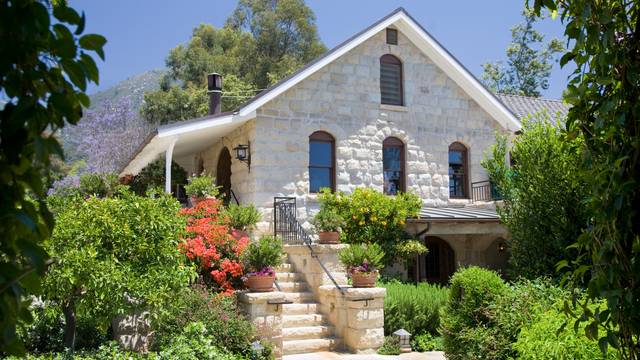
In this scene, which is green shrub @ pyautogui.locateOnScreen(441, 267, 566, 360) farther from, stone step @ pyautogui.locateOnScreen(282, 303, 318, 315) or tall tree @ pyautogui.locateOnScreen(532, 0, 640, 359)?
tall tree @ pyautogui.locateOnScreen(532, 0, 640, 359)

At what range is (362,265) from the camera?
11.7 meters

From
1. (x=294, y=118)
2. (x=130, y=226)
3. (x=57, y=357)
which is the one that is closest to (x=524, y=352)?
(x=130, y=226)

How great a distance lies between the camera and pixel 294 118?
1600 cm

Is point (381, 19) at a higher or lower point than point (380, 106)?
higher

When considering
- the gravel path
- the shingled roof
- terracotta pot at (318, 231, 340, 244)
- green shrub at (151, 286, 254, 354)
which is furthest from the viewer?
the shingled roof

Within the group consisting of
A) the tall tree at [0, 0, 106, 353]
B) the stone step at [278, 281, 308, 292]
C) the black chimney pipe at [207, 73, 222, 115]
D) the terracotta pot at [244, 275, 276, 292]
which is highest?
the black chimney pipe at [207, 73, 222, 115]

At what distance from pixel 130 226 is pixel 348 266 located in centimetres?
520

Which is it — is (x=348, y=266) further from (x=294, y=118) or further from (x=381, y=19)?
(x=381, y=19)

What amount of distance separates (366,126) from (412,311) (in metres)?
6.48

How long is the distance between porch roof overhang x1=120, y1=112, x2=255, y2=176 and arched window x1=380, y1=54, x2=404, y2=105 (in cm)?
452

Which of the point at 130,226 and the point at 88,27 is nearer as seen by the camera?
the point at 88,27

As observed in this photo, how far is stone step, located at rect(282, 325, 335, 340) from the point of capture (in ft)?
37.3

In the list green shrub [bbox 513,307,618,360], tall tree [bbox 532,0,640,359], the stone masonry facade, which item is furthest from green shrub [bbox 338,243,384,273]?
tall tree [bbox 532,0,640,359]

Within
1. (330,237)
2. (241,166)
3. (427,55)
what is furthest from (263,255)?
(427,55)
